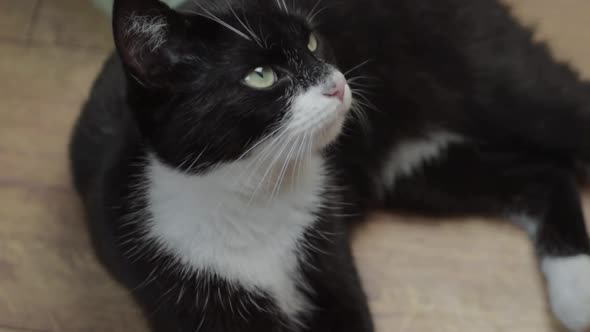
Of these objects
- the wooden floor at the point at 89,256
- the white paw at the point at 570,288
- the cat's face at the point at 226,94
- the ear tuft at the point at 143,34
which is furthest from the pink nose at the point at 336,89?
the white paw at the point at 570,288

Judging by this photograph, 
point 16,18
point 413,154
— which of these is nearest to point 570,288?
point 413,154

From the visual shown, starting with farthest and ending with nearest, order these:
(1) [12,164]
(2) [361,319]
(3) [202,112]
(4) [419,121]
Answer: (1) [12,164], (4) [419,121], (2) [361,319], (3) [202,112]

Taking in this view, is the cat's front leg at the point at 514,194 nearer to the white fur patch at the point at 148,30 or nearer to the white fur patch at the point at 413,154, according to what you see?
the white fur patch at the point at 413,154

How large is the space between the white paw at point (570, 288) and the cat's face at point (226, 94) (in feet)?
2.18

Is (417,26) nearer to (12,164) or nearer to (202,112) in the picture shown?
(202,112)

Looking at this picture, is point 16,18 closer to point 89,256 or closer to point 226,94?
point 89,256

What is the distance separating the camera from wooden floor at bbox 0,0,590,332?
1.35 m

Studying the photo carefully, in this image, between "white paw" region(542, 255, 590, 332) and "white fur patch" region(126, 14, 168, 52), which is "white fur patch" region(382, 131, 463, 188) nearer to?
"white paw" region(542, 255, 590, 332)

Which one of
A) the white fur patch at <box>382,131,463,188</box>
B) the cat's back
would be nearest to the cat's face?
the cat's back

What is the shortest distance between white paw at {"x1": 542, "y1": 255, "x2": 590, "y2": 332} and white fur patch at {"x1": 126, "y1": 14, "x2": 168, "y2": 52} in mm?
921

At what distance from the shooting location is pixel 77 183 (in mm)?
1381

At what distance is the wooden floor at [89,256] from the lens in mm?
1347

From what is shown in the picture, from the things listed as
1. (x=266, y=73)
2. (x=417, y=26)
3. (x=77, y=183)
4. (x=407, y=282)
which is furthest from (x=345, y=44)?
(x=77, y=183)

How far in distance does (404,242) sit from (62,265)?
28.9 inches
